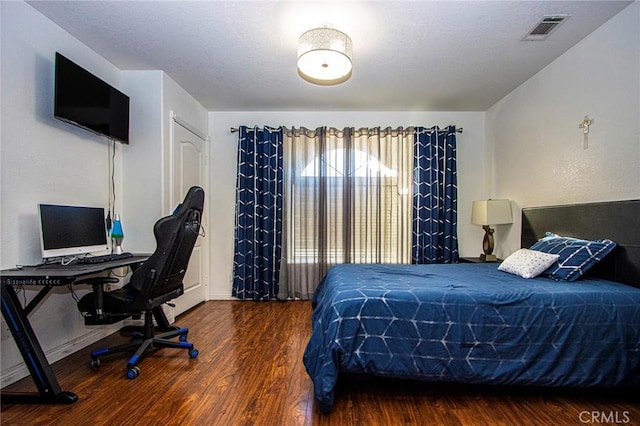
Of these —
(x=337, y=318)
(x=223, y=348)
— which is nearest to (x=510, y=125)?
(x=337, y=318)

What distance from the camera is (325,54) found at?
2365 millimetres

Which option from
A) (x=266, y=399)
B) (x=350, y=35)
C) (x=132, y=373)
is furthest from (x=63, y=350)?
(x=350, y=35)

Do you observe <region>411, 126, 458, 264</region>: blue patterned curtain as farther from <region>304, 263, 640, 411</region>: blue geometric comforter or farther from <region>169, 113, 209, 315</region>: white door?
<region>169, 113, 209, 315</region>: white door

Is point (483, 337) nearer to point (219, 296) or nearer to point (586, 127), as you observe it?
point (586, 127)

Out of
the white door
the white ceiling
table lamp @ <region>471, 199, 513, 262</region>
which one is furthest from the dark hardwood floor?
the white ceiling

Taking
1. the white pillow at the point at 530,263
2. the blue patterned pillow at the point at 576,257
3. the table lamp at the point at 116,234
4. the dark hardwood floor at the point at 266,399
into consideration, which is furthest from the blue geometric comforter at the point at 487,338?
the table lamp at the point at 116,234

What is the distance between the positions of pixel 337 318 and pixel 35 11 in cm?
303

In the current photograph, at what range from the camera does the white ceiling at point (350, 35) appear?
2248 mm

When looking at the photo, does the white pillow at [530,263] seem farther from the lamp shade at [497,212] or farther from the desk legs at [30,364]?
the desk legs at [30,364]

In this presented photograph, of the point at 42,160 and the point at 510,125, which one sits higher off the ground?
the point at 510,125

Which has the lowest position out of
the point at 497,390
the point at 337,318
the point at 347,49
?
the point at 497,390

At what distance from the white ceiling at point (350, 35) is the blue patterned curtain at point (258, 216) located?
29.0 inches

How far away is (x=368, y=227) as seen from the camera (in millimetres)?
4309

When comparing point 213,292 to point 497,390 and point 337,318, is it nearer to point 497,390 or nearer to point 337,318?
point 337,318
